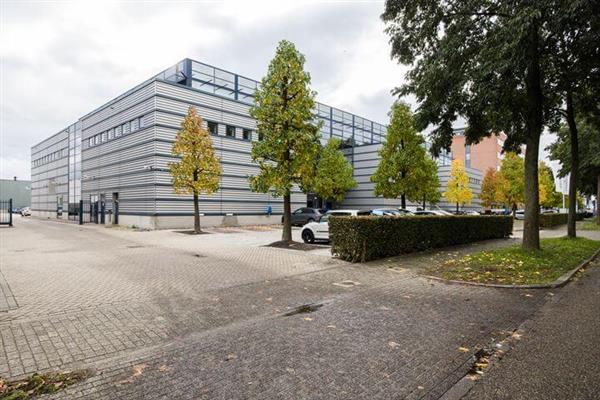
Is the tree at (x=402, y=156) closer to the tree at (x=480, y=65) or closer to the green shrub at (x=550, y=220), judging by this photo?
the green shrub at (x=550, y=220)

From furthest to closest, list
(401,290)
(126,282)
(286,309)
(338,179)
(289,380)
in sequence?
1. (338,179)
2. (126,282)
3. (401,290)
4. (286,309)
5. (289,380)

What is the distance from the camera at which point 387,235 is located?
12.1 m

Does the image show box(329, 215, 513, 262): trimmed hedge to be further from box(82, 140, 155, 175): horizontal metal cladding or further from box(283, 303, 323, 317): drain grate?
box(82, 140, 155, 175): horizontal metal cladding

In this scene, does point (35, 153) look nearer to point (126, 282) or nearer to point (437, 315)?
point (126, 282)

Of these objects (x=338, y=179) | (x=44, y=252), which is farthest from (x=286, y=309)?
(x=338, y=179)

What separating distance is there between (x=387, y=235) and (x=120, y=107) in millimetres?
28182

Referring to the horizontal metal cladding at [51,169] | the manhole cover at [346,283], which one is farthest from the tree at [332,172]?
the horizontal metal cladding at [51,169]

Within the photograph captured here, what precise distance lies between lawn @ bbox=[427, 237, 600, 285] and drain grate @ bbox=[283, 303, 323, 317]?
4134 mm

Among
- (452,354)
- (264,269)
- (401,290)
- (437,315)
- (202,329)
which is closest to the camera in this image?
(452,354)

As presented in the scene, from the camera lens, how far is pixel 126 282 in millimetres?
8219

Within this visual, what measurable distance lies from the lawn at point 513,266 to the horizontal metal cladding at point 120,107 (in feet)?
80.9

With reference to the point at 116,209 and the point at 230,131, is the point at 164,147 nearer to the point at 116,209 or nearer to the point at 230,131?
the point at 230,131

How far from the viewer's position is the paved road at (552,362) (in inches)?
133

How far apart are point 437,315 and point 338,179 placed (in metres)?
34.8
